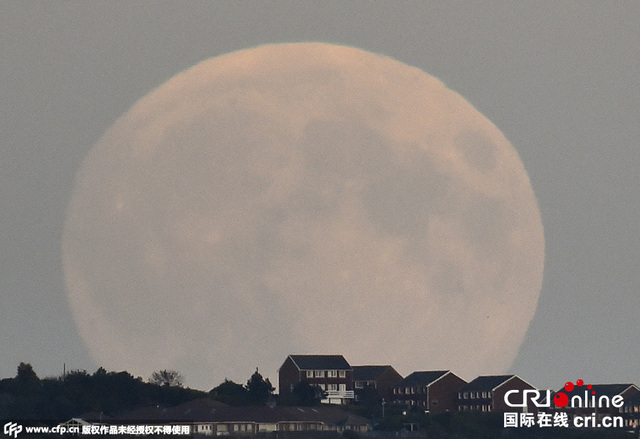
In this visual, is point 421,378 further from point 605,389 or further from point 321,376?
point 605,389

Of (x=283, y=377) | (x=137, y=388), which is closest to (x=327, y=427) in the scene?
(x=137, y=388)

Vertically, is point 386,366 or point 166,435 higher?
point 386,366

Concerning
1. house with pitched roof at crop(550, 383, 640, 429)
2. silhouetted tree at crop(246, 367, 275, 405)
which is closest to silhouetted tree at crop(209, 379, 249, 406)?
silhouetted tree at crop(246, 367, 275, 405)

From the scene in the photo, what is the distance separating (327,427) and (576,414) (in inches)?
1571

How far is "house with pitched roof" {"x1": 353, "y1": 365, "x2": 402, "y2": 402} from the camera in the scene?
178750 millimetres

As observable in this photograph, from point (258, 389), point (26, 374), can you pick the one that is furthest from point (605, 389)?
point (26, 374)

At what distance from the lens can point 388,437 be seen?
146625 mm

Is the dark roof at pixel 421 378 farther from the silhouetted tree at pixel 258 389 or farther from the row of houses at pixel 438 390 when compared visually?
the silhouetted tree at pixel 258 389

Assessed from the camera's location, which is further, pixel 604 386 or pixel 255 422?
pixel 604 386

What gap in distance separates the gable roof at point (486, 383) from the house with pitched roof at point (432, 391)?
145 cm

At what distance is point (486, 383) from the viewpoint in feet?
565

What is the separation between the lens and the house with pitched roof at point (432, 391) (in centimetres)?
17250

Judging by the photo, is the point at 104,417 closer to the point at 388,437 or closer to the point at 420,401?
the point at 388,437

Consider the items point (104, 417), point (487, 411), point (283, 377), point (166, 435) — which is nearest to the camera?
point (166, 435)
